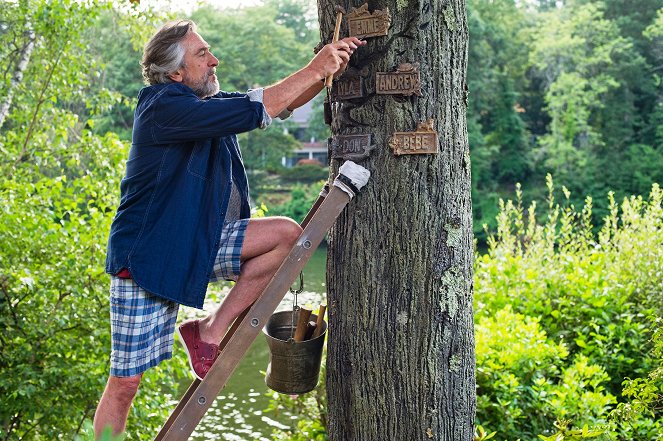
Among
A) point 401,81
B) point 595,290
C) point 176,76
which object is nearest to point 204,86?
point 176,76

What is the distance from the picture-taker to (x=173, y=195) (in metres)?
3.08

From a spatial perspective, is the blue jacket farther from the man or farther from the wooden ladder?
the wooden ladder

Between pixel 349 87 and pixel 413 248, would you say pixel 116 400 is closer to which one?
pixel 413 248

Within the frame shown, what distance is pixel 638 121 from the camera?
31234mm

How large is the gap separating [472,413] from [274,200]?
30645 millimetres

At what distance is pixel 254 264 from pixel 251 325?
27 cm

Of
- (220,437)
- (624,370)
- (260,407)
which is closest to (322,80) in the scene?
(624,370)

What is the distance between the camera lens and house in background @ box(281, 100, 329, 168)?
37.2 metres

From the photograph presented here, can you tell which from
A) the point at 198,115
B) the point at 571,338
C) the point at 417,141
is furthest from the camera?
the point at 571,338

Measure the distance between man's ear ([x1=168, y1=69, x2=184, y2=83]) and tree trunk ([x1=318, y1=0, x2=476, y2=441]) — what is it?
71 centimetres

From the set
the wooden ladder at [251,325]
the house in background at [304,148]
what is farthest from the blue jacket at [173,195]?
the house in background at [304,148]

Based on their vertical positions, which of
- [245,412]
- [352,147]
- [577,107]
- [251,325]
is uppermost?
[577,107]

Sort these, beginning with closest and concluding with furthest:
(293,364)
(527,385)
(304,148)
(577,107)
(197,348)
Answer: (197,348), (293,364), (527,385), (577,107), (304,148)

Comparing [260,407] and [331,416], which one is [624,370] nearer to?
[331,416]
